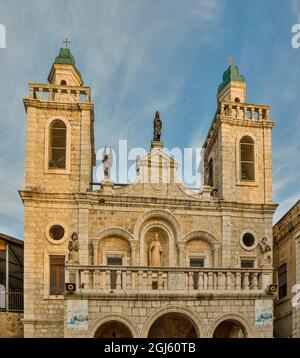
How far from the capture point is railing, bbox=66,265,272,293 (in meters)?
26.2

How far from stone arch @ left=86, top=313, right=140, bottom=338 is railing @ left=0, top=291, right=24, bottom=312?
301 inches

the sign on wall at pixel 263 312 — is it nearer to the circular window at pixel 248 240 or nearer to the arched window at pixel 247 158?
A: the circular window at pixel 248 240

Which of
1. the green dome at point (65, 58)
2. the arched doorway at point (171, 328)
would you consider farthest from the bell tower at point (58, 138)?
the arched doorway at point (171, 328)

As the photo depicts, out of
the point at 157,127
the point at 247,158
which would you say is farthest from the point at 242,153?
the point at 157,127

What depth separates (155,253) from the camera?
30.5 metres

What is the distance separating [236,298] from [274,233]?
10.1 metres

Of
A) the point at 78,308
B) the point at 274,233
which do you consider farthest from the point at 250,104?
the point at 78,308

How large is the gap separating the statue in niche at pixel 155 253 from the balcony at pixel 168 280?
301 centimetres

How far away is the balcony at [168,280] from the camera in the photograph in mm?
26156

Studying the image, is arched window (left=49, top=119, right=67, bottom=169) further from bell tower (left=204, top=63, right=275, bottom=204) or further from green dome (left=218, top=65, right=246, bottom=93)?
green dome (left=218, top=65, right=246, bottom=93)

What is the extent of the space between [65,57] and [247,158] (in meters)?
11.1

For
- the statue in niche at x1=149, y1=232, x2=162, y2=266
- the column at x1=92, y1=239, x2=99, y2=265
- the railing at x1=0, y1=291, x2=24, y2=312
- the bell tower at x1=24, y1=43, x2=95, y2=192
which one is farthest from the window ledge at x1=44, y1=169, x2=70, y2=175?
the railing at x1=0, y1=291, x2=24, y2=312

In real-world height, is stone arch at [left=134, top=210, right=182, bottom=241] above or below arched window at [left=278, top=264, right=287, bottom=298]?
above
